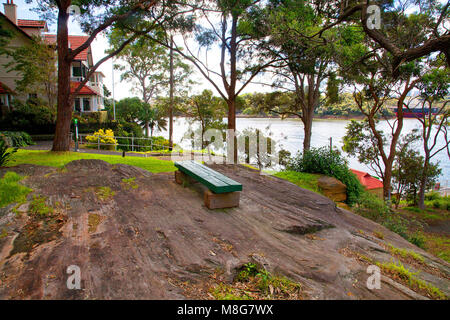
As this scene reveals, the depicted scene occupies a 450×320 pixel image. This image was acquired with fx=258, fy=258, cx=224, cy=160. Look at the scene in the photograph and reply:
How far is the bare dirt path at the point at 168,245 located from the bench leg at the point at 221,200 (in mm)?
139

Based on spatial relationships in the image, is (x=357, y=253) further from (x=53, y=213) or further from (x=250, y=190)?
(x=53, y=213)

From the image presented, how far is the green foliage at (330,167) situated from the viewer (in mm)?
10438

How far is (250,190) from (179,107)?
15.4 m

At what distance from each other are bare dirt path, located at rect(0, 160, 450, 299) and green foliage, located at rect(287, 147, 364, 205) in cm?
468

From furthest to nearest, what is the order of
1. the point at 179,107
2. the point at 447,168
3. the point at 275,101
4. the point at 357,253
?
1. the point at 447,168
2. the point at 179,107
3. the point at 275,101
4. the point at 357,253

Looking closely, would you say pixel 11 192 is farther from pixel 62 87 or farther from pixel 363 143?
pixel 363 143

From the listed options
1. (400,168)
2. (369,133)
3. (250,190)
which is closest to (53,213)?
(250,190)

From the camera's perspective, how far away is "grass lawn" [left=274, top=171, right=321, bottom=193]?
10.2 metres

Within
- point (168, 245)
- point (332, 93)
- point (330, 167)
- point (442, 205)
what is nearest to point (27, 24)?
point (332, 93)

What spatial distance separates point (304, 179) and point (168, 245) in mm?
8153

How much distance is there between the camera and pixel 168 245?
11.6 feet

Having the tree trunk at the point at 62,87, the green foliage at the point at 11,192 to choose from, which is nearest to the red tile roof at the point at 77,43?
the tree trunk at the point at 62,87

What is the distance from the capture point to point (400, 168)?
2159 centimetres
